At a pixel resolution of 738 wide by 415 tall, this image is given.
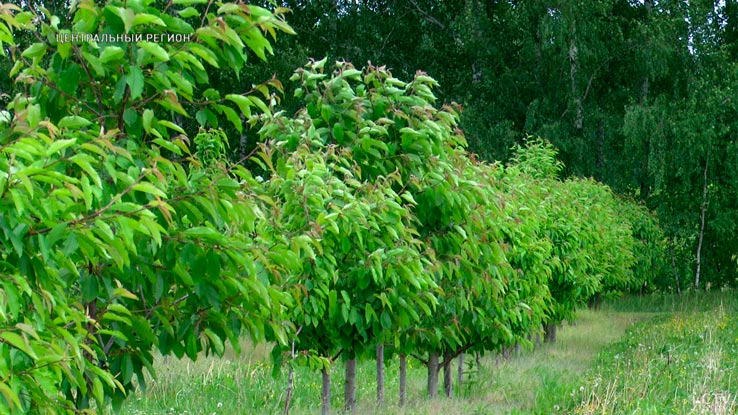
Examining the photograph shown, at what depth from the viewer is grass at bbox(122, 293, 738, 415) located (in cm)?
859

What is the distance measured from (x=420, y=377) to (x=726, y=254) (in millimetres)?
15528

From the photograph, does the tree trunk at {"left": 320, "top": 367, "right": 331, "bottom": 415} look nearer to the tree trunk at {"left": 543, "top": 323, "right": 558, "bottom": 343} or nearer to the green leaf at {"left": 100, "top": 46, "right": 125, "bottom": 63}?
the green leaf at {"left": 100, "top": 46, "right": 125, "bottom": 63}

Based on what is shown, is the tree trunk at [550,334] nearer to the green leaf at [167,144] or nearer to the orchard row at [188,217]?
the orchard row at [188,217]

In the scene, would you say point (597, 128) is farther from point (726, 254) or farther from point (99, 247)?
point (99, 247)

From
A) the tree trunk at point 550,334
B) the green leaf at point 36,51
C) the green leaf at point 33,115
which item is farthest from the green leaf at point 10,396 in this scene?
the tree trunk at point 550,334

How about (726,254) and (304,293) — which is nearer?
(304,293)

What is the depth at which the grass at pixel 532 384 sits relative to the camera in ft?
28.2

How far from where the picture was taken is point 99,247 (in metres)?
2.80

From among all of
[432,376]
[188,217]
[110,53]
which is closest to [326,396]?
[432,376]

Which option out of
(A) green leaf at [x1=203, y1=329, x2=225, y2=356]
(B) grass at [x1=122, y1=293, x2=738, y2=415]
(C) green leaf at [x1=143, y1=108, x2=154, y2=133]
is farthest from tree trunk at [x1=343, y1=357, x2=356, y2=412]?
(C) green leaf at [x1=143, y1=108, x2=154, y2=133]

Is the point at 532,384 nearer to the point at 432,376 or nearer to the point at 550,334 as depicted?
the point at 432,376

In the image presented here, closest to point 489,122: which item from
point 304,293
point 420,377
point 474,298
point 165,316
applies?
point 420,377

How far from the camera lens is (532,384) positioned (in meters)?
10.5

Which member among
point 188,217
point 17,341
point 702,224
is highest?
point 188,217
